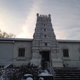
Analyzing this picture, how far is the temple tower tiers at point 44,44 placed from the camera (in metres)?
15.5

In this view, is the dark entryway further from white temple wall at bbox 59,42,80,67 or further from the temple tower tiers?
white temple wall at bbox 59,42,80,67

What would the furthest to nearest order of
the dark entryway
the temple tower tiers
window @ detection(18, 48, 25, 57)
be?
the dark entryway, window @ detection(18, 48, 25, 57), the temple tower tiers

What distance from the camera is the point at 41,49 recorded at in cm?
1584

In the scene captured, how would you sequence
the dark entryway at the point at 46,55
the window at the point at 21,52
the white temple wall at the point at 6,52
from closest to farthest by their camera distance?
1. the white temple wall at the point at 6,52
2. the window at the point at 21,52
3. the dark entryway at the point at 46,55

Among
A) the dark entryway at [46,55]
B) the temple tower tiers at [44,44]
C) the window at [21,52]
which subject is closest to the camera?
the temple tower tiers at [44,44]

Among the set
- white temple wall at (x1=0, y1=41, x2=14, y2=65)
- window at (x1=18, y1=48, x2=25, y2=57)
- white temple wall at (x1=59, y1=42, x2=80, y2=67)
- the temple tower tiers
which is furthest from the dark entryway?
white temple wall at (x1=0, y1=41, x2=14, y2=65)

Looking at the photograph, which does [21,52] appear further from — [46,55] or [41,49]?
[46,55]

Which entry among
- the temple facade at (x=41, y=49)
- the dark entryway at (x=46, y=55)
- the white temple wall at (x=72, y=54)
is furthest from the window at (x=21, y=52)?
the white temple wall at (x=72, y=54)

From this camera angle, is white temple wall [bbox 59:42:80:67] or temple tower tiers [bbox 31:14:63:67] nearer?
temple tower tiers [bbox 31:14:63:67]

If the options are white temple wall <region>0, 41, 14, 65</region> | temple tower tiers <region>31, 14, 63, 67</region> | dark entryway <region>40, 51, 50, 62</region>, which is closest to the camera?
temple tower tiers <region>31, 14, 63, 67</region>

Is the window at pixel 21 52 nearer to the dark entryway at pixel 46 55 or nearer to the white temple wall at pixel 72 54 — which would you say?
the dark entryway at pixel 46 55

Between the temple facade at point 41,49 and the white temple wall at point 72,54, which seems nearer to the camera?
the temple facade at point 41,49

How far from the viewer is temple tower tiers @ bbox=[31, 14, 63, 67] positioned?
15.5 meters

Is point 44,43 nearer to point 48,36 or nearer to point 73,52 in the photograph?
point 48,36
